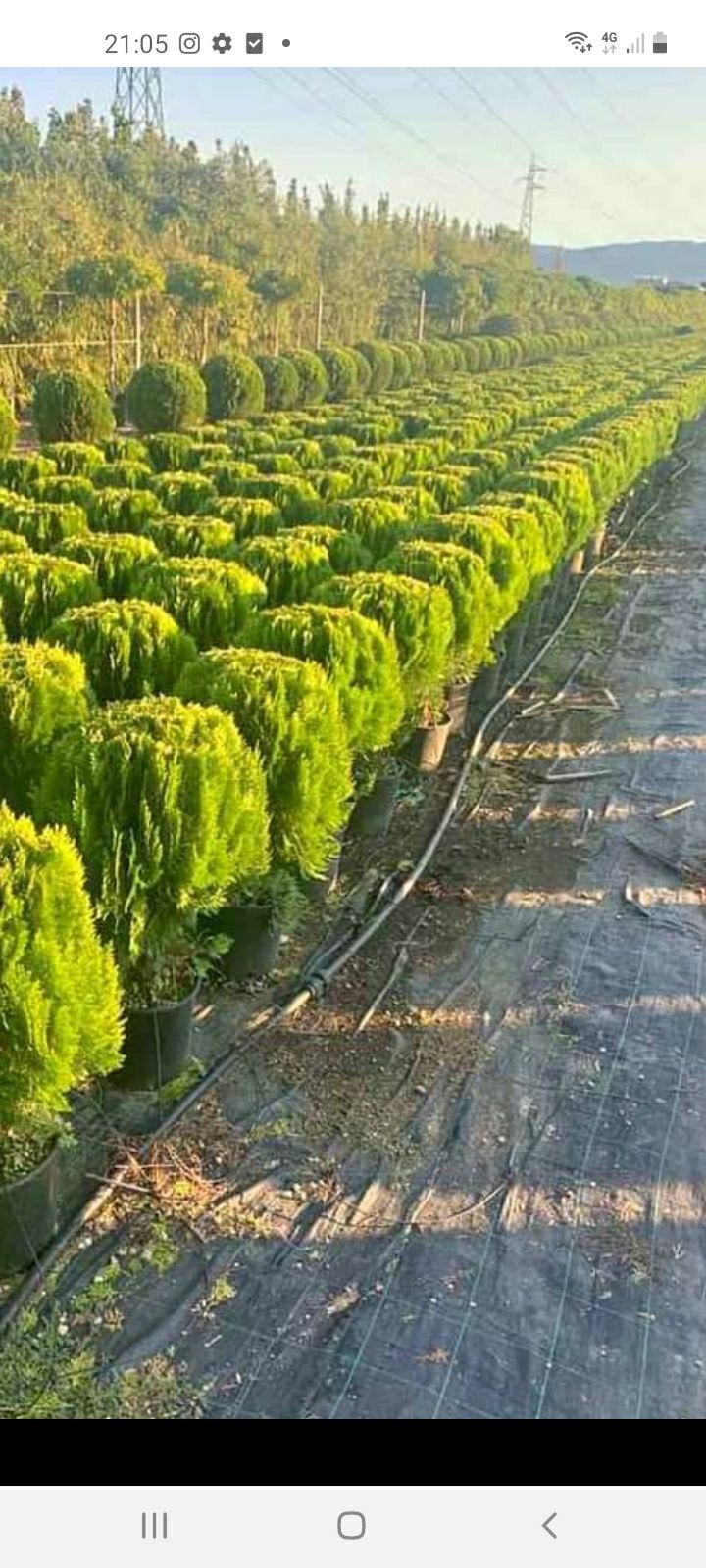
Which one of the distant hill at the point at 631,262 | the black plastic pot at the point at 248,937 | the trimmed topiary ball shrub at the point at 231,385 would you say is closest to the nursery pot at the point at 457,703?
the black plastic pot at the point at 248,937

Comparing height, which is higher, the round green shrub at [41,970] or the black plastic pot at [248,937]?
the round green shrub at [41,970]

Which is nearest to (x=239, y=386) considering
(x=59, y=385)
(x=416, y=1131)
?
(x=59, y=385)

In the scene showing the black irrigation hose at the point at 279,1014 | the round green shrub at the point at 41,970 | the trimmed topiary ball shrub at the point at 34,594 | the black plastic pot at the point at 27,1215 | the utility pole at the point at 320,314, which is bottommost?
the black irrigation hose at the point at 279,1014

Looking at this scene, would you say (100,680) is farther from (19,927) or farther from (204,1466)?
(204,1466)

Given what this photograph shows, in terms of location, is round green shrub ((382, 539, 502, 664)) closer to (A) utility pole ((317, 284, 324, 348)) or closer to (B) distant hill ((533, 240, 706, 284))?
(A) utility pole ((317, 284, 324, 348))

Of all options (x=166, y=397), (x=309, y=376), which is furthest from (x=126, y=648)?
(x=309, y=376)

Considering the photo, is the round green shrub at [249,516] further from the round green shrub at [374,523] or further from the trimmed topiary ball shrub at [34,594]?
the trimmed topiary ball shrub at [34,594]

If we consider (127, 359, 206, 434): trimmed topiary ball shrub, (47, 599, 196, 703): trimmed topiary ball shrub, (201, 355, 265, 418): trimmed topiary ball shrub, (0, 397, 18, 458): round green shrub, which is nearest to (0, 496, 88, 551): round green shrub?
(47, 599, 196, 703): trimmed topiary ball shrub
